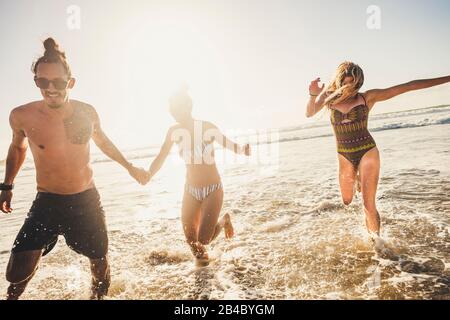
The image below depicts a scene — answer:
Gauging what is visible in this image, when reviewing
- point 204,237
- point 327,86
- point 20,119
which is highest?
point 327,86

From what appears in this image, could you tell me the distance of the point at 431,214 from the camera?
18.4 feet

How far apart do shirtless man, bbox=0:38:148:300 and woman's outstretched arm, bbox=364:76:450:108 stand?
391cm

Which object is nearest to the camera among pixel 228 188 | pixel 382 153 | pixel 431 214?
pixel 431 214

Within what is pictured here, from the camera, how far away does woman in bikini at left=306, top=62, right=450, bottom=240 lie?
14.6 ft

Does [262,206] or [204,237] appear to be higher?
[204,237]

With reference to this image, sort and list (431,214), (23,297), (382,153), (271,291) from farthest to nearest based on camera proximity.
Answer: (382,153) → (431,214) → (23,297) → (271,291)

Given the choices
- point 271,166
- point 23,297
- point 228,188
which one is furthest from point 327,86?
point 271,166

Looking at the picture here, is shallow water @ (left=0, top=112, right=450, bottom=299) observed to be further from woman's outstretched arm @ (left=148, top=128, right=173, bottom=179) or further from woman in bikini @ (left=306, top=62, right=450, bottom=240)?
woman's outstretched arm @ (left=148, top=128, right=173, bottom=179)

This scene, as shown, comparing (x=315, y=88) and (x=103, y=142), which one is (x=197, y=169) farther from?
(x=315, y=88)

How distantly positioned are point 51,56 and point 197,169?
2317 millimetres

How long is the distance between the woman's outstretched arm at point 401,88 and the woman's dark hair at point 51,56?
13.2 feet

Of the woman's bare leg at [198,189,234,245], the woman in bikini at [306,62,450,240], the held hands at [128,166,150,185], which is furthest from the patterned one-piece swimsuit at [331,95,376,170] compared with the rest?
the held hands at [128,166,150,185]

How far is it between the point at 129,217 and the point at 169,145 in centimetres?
373

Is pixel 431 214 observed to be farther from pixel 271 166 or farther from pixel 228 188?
pixel 271 166
